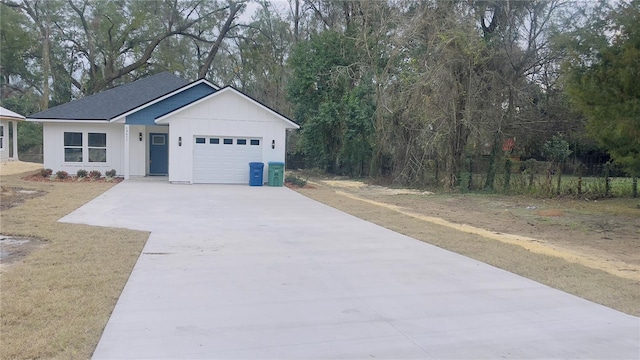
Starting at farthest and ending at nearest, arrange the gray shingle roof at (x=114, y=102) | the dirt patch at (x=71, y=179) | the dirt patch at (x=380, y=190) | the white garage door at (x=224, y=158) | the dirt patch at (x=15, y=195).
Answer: the gray shingle roof at (x=114, y=102) < the dirt patch at (x=380, y=190) < the white garage door at (x=224, y=158) < the dirt patch at (x=71, y=179) < the dirt patch at (x=15, y=195)

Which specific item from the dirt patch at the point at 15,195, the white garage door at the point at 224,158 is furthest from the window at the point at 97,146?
the dirt patch at the point at 15,195

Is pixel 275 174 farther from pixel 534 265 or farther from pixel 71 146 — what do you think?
pixel 534 265

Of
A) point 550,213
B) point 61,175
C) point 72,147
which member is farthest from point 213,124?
point 550,213

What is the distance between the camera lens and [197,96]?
2311 cm

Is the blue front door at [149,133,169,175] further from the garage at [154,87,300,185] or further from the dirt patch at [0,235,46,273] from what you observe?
the dirt patch at [0,235,46,273]

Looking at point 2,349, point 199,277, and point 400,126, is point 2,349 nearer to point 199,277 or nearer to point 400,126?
point 199,277

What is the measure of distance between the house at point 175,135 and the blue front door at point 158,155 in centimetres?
5

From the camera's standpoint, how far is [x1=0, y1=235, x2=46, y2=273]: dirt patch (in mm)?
7180

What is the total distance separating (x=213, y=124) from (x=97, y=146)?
6.07m

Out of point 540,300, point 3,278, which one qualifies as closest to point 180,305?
point 3,278

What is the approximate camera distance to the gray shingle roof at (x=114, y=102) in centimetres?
2228

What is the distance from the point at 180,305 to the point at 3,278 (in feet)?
8.08

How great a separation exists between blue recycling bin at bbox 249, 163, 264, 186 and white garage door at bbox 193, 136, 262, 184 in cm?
71

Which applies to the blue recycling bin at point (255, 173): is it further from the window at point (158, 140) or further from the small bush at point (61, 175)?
the small bush at point (61, 175)
